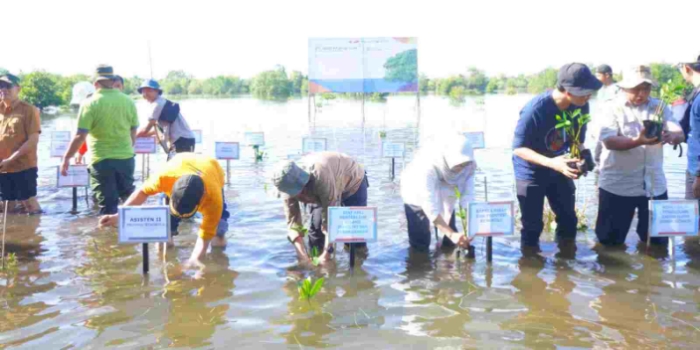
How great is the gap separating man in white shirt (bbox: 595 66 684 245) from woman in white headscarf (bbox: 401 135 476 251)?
4.29ft

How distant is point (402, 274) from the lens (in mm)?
5383

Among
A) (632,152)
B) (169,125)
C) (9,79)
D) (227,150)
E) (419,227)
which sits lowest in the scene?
(419,227)

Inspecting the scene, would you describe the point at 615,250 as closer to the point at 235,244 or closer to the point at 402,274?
the point at 402,274

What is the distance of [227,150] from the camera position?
10070mm

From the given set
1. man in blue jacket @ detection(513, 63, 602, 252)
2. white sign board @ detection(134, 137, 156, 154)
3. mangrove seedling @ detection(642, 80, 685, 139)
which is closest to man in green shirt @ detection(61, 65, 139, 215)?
white sign board @ detection(134, 137, 156, 154)

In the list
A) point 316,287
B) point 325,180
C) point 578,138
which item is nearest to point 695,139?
→ point 578,138

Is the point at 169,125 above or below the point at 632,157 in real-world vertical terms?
above

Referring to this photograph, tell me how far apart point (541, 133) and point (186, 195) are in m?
3.05

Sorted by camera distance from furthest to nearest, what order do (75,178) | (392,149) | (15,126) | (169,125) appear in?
(392,149), (169,125), (75,178), (15,126)

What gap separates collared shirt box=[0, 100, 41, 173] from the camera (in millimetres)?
7297

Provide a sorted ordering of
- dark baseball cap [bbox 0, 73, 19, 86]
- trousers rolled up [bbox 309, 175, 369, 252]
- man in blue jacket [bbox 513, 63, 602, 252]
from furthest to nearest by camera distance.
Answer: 1. dark baseball cap [bbox 0, 73, 19, 86]
2. trousers rolled up [bbox 309, 175, 369, 252]
3. man in blue jacket [bbox 513, 63, 602, 252]

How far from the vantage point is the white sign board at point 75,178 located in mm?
7973

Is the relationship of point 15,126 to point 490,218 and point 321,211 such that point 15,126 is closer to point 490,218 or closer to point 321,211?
point 321,211

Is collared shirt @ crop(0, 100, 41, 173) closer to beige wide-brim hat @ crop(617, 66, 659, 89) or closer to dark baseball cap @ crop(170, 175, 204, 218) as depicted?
dark baseball cap @ crop(170, 175, 204, 218)
